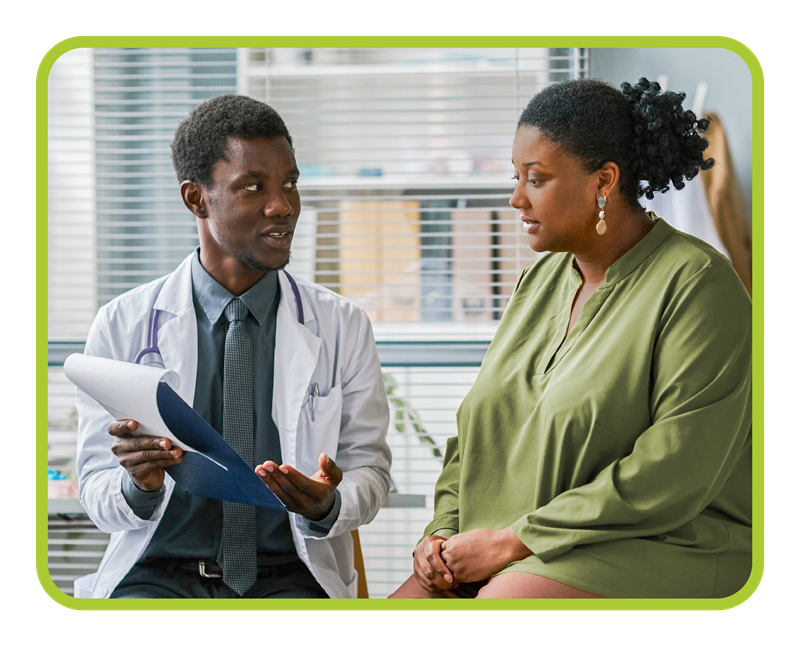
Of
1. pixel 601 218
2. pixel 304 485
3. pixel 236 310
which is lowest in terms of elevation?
pixel 304 485

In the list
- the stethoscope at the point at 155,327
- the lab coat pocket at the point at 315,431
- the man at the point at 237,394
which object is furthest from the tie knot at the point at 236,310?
the lab coat pocket at the point at 315,431

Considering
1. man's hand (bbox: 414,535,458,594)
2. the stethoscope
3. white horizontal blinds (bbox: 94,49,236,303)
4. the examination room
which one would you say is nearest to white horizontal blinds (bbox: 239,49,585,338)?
white horizontal blinds (bbox: 94,49,236,303)

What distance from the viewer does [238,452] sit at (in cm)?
162

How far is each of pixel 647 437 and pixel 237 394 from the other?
824mm

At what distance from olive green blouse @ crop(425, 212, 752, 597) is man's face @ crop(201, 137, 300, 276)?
62cm

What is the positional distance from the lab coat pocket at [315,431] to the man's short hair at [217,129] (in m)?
0.52

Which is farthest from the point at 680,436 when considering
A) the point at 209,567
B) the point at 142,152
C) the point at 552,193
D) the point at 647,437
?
the point at 142,152

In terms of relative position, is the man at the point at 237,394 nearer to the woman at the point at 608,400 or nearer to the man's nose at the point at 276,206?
the man's nose at the point at 276,206

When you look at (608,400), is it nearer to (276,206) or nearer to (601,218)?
(601,218)

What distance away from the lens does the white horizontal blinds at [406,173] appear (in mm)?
2375

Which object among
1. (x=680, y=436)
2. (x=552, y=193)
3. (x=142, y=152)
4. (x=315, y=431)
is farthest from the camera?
(x=142, y=152)

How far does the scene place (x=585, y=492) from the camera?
1.44m

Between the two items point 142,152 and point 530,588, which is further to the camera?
point 142,152

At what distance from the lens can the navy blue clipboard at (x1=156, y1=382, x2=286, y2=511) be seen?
1.40m
